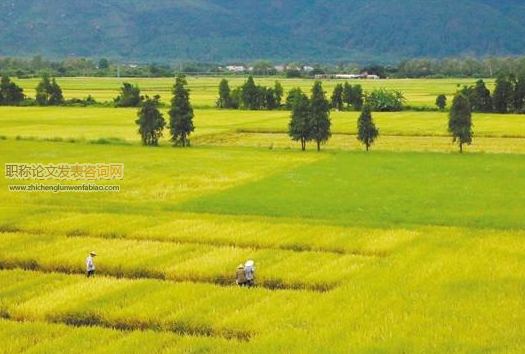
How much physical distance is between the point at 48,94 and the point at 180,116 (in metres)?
55.9

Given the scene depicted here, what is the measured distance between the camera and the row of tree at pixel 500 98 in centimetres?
10225

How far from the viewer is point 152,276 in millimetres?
24453

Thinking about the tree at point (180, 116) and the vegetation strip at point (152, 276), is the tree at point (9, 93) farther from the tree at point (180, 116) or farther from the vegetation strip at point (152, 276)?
the vegetation strip at point (152, 276)

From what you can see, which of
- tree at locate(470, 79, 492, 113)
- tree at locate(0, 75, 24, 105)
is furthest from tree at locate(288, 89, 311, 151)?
tree at locate(0, 75, 24, 105)

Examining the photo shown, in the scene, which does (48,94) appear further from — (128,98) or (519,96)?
(519,96)

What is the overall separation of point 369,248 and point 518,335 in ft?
34.0

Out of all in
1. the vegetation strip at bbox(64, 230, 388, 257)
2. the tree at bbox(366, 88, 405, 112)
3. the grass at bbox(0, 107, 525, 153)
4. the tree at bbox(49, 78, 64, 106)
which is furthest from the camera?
the tree at bbox(49, 78, 64, 106)

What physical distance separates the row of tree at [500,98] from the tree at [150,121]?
162ft

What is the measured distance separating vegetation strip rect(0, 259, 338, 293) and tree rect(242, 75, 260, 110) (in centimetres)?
8625

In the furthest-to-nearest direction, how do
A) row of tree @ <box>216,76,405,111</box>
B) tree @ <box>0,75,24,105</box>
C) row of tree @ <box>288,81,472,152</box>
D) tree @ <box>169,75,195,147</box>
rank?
tree @ <box>0,75,24,105</box> < row of tree @ <box>216,76,405,111</box> < tree @ <box>169,75,195,147</box> < row of tree @ <box>288,81,472,152</box>

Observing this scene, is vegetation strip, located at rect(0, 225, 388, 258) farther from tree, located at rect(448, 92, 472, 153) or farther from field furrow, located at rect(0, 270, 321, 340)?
tree, located at rect(448, 92, 472, 153)

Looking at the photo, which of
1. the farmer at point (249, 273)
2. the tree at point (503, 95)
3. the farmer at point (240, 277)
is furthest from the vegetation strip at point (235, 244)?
the tree at point (503, 95)

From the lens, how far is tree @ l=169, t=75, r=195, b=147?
219 feet

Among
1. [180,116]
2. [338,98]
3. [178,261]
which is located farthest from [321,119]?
[338,98]
